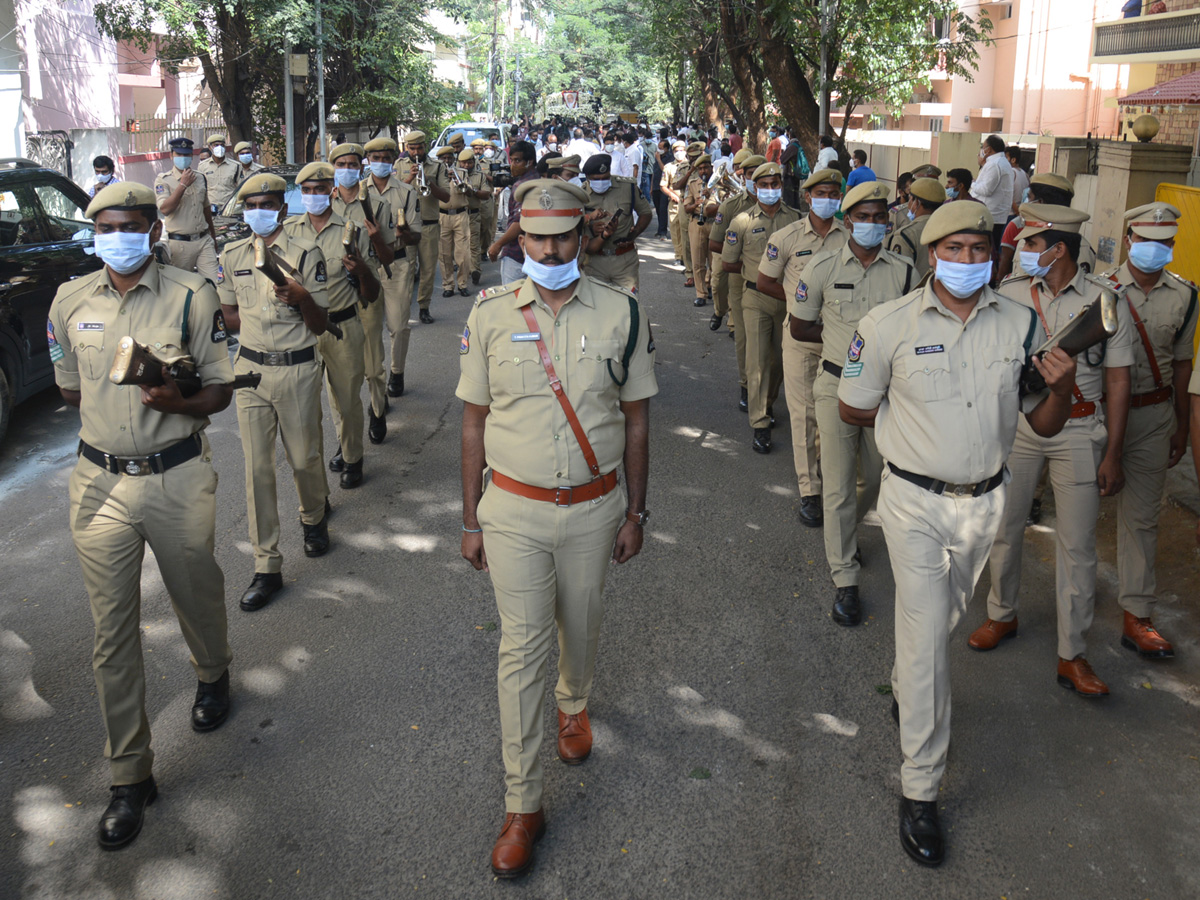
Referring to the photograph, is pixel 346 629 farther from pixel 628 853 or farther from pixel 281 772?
pixel 628 853

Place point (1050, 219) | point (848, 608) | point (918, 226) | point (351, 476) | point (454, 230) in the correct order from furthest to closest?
point (454, 230) → point (918, 226) → point (351, 476) → point (848, 608) → point (1050, 219)

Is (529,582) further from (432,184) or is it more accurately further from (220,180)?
(220,180)

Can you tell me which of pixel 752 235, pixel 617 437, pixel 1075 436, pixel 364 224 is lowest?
pixel 1075 436

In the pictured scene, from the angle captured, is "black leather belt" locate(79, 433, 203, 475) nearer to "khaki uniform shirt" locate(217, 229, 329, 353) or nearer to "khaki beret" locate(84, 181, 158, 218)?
"khaki beret" locate(84, 181, 158, 218)

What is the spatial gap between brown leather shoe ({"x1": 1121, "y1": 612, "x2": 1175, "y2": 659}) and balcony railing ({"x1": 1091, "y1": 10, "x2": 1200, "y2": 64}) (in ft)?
60.8

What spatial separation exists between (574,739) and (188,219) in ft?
31.2

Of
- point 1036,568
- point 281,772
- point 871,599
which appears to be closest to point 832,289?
point 871,599

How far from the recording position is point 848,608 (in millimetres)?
5605

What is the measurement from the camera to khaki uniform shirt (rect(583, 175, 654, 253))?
9.01 meters

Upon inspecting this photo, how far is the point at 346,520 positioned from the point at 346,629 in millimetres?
1615

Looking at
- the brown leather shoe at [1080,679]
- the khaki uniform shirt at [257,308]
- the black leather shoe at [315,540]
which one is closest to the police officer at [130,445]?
the khaki uniform shirt at [257,308]

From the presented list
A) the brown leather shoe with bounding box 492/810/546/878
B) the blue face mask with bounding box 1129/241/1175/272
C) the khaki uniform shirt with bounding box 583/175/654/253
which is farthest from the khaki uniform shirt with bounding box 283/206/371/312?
the blue face mask with bounding box 1129/241/1175/272

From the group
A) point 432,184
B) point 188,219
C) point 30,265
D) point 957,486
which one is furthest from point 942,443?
point 188,219

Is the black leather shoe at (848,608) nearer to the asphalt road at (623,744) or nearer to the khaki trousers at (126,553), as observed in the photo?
the asphalt road at (623,744)
